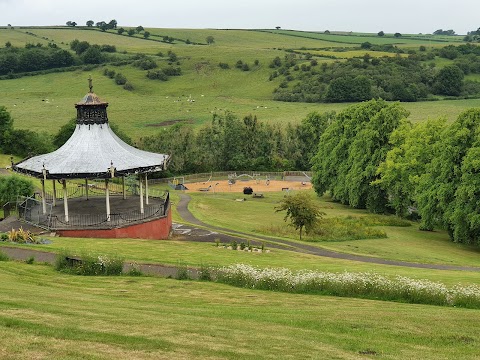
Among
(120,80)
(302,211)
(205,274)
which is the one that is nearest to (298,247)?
(302,211)

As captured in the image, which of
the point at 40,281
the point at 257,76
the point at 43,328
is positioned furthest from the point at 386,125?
the point at 257,76

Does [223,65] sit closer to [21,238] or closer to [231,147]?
[231,147]

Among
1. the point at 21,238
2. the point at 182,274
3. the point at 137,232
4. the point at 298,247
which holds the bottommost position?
the point at 298,247

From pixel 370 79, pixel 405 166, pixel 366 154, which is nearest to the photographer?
pixel 405 166

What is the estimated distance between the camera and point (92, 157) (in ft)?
135

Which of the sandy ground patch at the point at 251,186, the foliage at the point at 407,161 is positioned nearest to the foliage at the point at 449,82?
the sandy ground patch at the point at 251,186

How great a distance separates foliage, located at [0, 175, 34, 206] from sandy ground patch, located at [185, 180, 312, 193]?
36.3 meters

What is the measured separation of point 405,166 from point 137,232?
2692 centimetres

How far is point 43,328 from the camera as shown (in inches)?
597

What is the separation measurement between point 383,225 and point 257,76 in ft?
384

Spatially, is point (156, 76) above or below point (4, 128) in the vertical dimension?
above

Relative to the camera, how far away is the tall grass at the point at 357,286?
23.1m

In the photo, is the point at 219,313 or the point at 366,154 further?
the point at 366,154

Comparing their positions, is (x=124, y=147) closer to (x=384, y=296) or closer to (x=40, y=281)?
(x=40, y=281)
